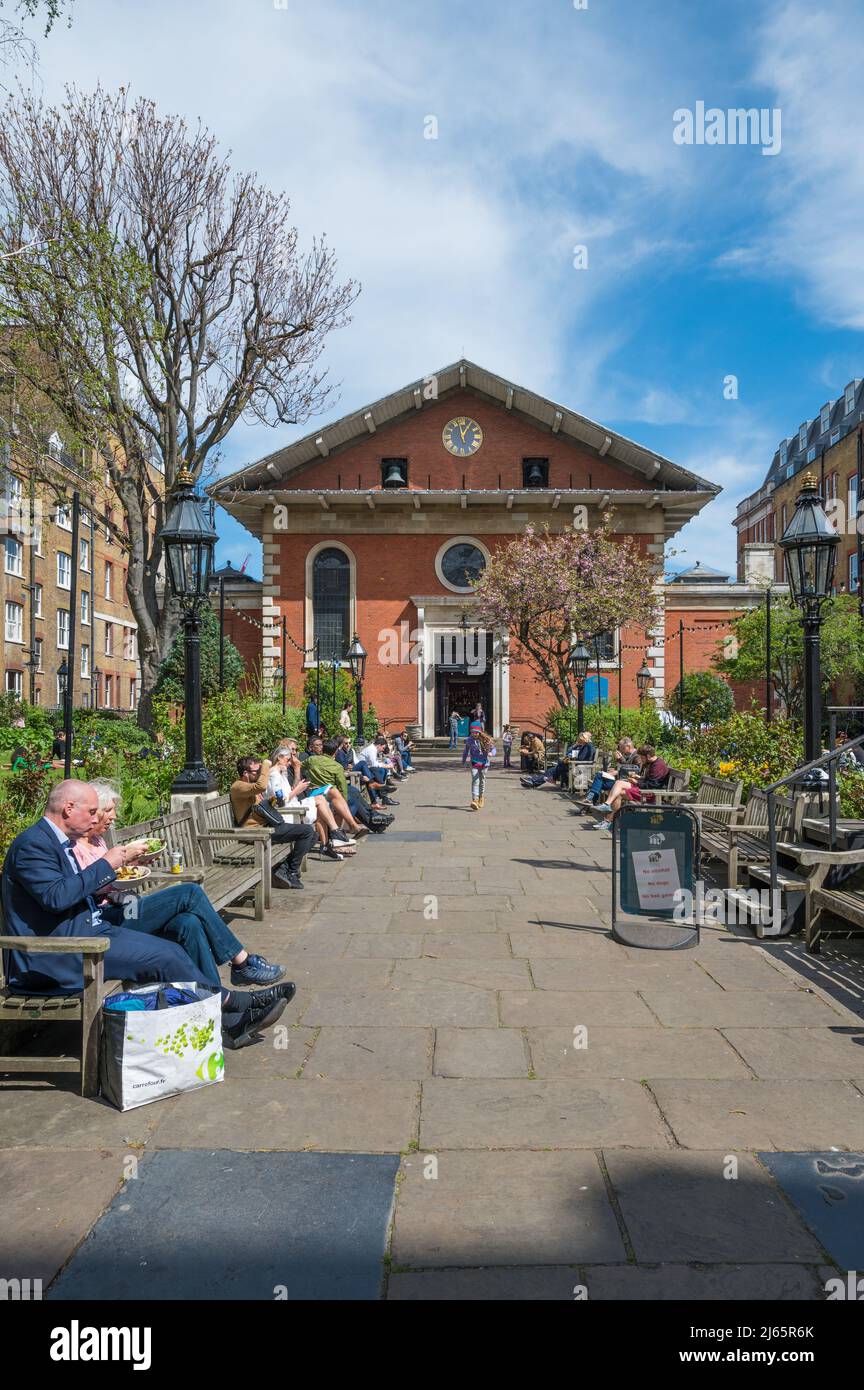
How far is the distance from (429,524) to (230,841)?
2564 cm

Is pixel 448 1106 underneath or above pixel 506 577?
underneath

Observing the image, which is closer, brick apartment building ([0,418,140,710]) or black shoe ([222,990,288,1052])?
black shoe ([222,990,288,1052])

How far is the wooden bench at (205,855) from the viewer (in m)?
6.48

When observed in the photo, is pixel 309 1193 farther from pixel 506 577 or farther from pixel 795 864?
pixel 506 577

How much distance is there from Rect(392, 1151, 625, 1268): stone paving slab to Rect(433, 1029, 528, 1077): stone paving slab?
33.5 inches

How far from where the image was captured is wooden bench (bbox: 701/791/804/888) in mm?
8148

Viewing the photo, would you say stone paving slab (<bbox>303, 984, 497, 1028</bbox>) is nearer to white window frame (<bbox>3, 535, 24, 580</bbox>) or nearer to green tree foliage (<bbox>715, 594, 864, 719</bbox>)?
green tree foliage (<bbox>715, 594, 864, 719</bbox>)

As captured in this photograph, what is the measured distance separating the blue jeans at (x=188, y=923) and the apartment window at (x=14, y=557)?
36.7m

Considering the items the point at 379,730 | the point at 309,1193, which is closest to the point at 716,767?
the point at 309,1193

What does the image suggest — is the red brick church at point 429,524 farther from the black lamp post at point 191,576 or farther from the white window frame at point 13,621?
the black lamp post at point 191,576

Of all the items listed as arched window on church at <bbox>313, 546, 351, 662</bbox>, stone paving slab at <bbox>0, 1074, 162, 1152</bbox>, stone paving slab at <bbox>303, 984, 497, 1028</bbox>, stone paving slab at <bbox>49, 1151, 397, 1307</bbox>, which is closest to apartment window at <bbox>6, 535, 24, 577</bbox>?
arched window on church at <bbox>313, 546, 351, 662</bbox>

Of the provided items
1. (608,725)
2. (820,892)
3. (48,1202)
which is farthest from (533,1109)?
(608,725)
